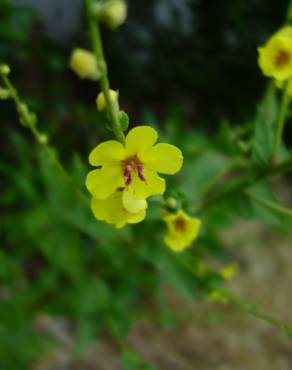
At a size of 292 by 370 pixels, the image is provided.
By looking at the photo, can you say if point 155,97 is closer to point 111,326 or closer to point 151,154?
point 111,326

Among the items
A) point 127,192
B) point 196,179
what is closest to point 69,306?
point 196,179

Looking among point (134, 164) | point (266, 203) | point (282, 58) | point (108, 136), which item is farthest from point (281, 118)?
point (108, 136)

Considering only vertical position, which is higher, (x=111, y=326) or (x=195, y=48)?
(x=195, y=48)

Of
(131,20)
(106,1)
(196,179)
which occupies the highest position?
(131,20)

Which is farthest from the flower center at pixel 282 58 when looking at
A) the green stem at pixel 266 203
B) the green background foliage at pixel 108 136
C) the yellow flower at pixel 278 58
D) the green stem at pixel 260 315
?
the green stem at pixel 260 315

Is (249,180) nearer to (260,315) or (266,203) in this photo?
(266,203)

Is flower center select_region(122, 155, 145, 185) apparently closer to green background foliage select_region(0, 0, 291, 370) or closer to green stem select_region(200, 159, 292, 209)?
green background foliage select_region(0, 0, 291, 370)
